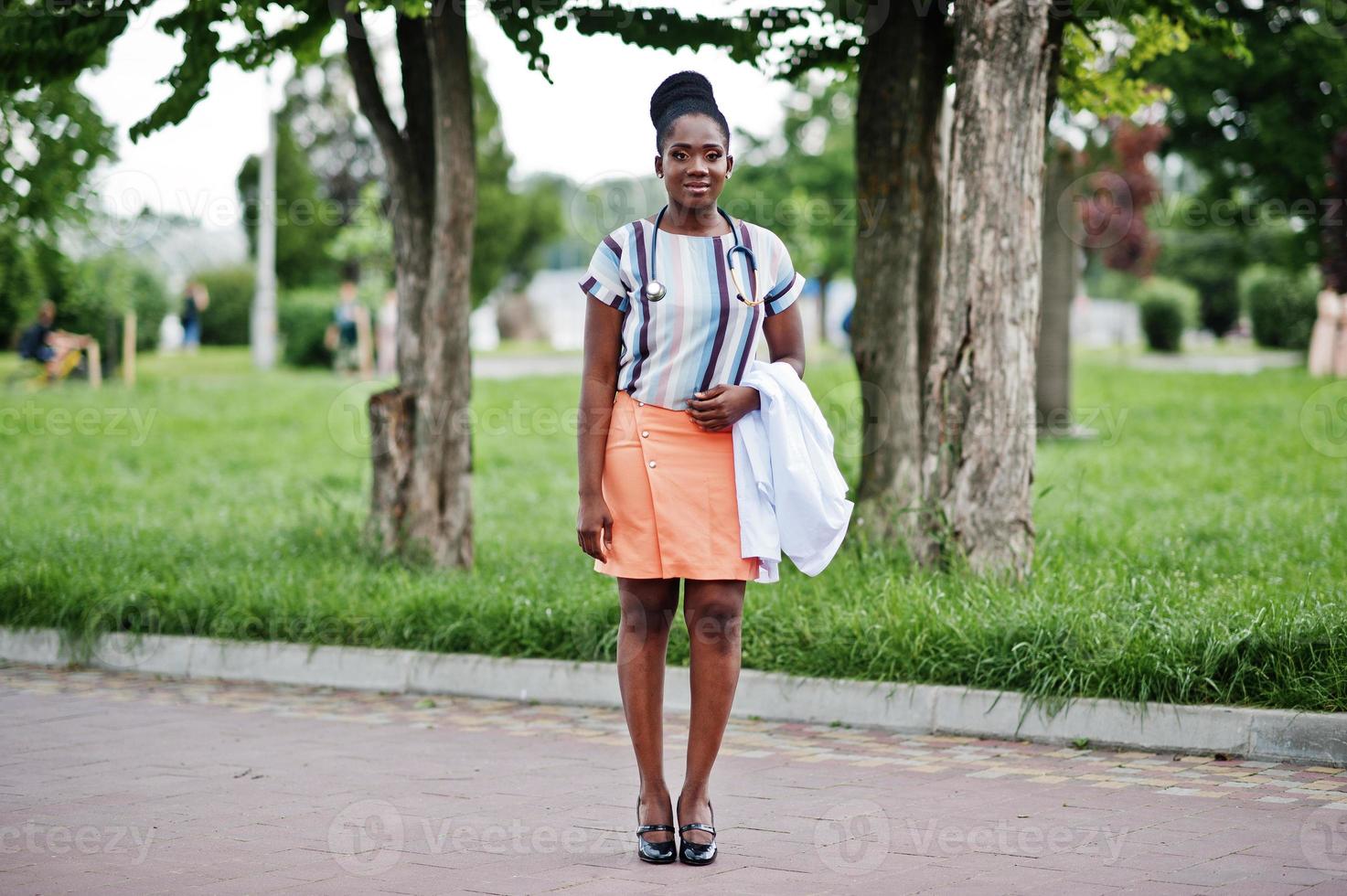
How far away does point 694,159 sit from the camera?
172 inches

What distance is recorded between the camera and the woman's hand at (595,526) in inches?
175

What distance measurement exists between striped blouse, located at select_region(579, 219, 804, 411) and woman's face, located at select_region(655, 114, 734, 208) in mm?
140

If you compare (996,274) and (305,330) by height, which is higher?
(996,274)

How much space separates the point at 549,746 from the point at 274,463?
399 inches

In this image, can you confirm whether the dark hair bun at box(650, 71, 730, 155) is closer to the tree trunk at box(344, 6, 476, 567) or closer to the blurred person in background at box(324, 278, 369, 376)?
the tree trunk at box(344, 6, 476, 567)

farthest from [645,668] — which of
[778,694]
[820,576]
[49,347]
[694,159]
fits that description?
[49,347]

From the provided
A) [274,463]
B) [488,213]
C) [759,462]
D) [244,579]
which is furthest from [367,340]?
[759,462]

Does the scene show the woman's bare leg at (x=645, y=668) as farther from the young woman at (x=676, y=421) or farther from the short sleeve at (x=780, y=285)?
the short sleeve at (x=780, y=285)

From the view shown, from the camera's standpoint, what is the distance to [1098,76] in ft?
31.8

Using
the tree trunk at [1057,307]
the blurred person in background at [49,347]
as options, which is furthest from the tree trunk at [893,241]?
the blurred person in background at [49,347]

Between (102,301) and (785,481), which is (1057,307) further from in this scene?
(102,301)

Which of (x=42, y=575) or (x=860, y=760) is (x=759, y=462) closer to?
(x=860, y=760)

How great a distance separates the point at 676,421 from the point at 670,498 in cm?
22

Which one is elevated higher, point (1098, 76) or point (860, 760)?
point (1098, 76)
